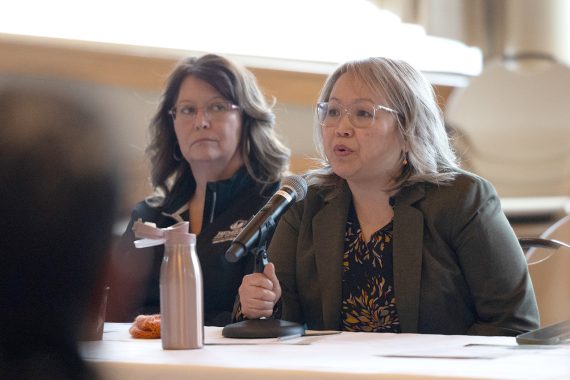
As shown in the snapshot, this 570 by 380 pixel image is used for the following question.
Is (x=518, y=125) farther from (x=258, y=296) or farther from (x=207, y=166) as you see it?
(x=258, y=296)

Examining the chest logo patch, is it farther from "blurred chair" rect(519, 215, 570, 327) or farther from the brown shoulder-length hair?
"blurred chair" rect(519, 215, 570, 327)

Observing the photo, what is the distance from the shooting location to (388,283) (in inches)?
96.3

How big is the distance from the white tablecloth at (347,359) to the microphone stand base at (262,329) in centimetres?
9

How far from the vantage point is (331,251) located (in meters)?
2.51

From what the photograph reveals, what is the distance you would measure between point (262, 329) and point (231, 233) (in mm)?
1019

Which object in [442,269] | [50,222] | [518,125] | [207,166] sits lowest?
[442,269]

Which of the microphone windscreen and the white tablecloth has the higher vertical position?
the microphone windscreen

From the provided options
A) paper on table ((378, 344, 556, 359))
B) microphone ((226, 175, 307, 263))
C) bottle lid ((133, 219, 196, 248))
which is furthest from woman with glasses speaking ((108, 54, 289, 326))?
paper on table ((378, 344, 556, 359))

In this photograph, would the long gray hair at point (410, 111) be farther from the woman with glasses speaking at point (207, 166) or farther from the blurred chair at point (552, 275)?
the woman with glasses speaking at point (207, 166)

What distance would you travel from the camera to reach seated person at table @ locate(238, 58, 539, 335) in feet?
7.79

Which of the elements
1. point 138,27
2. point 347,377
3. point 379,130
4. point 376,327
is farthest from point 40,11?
point 347,377

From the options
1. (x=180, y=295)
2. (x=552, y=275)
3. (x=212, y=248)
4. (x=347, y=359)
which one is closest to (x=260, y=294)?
(x=180, y=295)

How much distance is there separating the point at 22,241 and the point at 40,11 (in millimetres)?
3488

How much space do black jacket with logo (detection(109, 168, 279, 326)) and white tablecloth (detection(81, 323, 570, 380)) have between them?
3.29 feet
